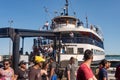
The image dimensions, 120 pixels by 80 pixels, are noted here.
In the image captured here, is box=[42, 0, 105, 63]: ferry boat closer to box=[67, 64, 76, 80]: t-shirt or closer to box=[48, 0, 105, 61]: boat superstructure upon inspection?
box=[48, 0, 105, 61]: boat superstructure

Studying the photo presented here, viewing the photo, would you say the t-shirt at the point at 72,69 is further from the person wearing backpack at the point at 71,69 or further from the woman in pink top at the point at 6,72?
the woman in pink top at the point at 6,72

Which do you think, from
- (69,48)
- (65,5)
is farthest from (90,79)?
(65,5)

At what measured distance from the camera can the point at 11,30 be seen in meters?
11.4

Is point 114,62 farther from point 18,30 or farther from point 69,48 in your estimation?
point 18,30

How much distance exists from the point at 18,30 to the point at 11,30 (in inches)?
16.3

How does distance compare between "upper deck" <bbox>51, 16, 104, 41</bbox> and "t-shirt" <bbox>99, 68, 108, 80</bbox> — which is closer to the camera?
"t-shirt" <bbox>99, 68, 108, 80</bbox>

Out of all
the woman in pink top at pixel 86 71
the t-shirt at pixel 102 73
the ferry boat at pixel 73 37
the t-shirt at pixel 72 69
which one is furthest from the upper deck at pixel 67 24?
the woman in pink top at pixel 86 71

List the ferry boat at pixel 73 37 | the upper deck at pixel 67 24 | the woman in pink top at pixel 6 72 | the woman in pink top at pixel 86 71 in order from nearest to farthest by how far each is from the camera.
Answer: the woman in pink top at pixel 86 71
the woman in pink top at pixel 6 72
the ferry boat at pixel 73 37
the upper deck at pixel 67 24

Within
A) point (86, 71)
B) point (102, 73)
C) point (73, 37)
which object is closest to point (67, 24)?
point (73, 37)

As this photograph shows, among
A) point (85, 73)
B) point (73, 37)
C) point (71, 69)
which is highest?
point (73, 37)

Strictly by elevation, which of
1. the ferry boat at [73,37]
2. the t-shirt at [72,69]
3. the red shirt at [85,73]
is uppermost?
the ferry boat at [73,37]

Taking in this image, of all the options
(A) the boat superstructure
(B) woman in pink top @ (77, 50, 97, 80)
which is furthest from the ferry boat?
(B) woman in pink top @ (77, 50, 97, 80)

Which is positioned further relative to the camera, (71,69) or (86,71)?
(71,69)

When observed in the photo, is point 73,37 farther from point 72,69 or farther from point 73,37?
point 72,69
